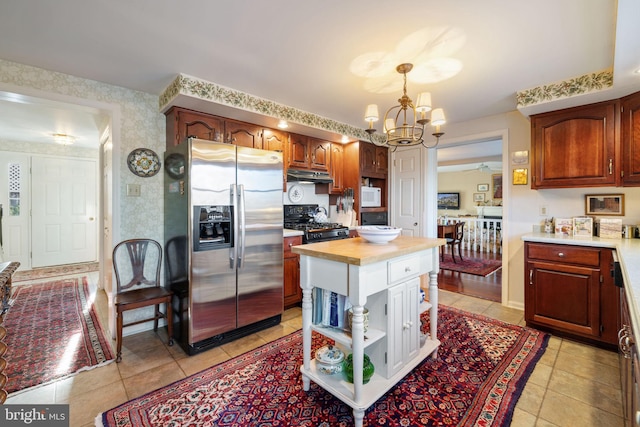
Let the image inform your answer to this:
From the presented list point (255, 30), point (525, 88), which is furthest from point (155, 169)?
point (525, 88)

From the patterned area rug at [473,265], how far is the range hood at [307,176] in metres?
3.01

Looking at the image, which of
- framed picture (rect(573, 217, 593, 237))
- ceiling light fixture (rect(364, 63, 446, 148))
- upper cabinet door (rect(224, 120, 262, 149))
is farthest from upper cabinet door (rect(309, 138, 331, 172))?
framed picture (rect(573, 217, 593, 237))

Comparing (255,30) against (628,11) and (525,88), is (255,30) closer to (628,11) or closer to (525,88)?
(628,11)

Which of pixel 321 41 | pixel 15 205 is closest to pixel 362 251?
pixel 321 41

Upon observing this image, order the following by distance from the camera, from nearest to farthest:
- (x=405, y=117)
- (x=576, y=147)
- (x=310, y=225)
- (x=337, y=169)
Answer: (x=405, y=117) < (x=576, y=147) < (x=310, y=225) < (x=337, y=169)

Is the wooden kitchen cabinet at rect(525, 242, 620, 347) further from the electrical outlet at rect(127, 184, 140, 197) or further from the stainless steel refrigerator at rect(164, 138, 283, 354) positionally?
the electrical outlet at rect(127, 184, 140, 197)

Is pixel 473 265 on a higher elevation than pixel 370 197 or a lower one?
lower

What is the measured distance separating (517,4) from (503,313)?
3018mm

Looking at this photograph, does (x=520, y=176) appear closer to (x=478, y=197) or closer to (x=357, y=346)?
(x=357, y=346)

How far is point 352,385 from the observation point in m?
1.66

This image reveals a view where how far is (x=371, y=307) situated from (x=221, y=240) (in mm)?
1493

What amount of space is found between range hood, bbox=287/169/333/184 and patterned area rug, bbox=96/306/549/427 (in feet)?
6.71

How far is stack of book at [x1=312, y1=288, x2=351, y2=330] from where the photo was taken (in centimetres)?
179

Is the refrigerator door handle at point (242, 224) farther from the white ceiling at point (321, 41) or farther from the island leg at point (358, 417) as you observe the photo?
the island leg at point (358, 417)
